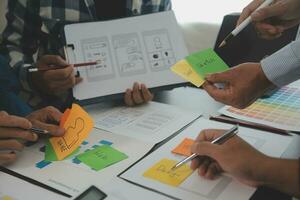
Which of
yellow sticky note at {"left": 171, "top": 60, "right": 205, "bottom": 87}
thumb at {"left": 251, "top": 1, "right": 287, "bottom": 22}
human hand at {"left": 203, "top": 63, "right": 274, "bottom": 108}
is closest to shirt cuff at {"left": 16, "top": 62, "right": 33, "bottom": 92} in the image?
yellow sticky note at {"left": 171, "top": 60, "right": 205, "bottom": 87}

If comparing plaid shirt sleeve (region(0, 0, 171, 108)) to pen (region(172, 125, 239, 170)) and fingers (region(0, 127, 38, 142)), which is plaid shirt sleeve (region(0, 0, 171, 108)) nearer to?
fingers (region(0, 127, 38, 142))

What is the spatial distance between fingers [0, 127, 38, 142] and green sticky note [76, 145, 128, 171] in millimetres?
130

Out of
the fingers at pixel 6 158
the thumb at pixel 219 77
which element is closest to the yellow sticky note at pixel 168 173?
the thumb at pixel 219 77

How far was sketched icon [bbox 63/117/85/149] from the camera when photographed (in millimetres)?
862

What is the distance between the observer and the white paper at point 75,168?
0.76 metres

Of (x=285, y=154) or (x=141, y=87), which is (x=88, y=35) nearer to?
(x=141, y=87)

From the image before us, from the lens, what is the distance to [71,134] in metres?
0.88

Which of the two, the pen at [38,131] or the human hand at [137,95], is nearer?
the pen at [38,131]

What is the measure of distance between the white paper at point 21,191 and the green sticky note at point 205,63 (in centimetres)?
46

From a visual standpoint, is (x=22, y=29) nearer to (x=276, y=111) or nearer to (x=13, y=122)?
(x=13, y=122)

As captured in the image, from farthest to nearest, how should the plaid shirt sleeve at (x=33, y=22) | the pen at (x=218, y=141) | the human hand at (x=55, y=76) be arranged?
the plaid shirt sleeve at (x=33, y=22) < the human hand at (x=55, y=76) < the pen at (x=218, y=141)

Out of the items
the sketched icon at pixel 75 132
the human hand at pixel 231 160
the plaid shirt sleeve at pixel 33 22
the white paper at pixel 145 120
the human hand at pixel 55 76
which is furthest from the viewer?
the plaid shirt sleeve at pixel 33 22

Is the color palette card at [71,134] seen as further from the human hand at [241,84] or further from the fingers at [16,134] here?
the human hand at [241,84]

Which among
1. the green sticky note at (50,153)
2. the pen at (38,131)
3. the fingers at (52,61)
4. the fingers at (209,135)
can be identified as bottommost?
the green sticky note at (50,153)
